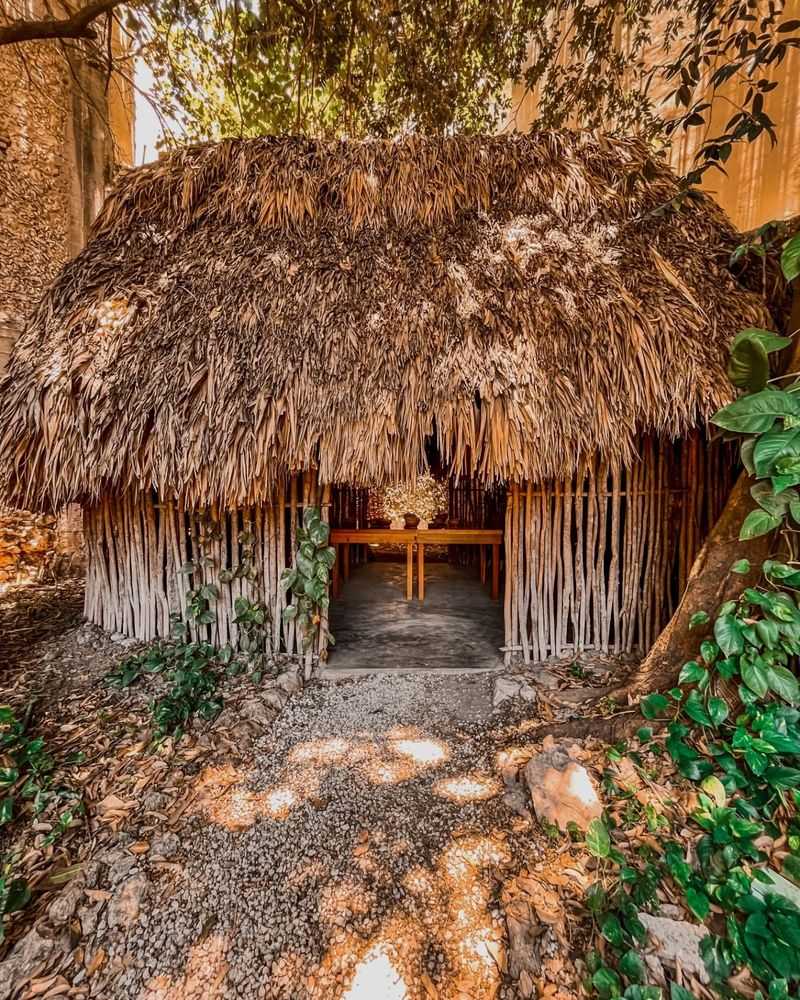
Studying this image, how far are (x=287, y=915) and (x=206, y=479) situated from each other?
2.23 metres

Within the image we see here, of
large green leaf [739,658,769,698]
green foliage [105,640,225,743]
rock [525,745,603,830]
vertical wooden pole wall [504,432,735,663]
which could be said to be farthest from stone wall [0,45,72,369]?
large green leaf [739,658,769,698]

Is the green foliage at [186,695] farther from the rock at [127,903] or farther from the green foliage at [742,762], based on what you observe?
the green foliage at [742,762]

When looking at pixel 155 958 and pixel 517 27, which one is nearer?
pixel 155 958

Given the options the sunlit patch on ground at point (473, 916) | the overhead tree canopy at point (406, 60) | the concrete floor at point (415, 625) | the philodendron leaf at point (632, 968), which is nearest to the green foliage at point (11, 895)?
the sunlit patch on ground at point (473, 916)

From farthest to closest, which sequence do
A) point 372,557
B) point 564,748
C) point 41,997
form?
Answer: 1. point 372,557
2. point 564,748
3. point 41,997

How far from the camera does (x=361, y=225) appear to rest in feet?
10.9

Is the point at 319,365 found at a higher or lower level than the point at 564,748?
higher

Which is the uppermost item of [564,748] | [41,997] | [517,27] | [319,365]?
[517,27]

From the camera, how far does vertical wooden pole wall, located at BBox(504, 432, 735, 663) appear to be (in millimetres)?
3266

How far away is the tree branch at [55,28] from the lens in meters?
2.31

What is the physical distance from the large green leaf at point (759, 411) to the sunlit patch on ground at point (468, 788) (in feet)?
6.97

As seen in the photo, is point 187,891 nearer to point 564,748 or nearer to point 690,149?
point 564,748

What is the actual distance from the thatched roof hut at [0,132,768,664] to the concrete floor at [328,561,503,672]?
1554 mm

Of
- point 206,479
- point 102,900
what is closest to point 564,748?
point 102,900
